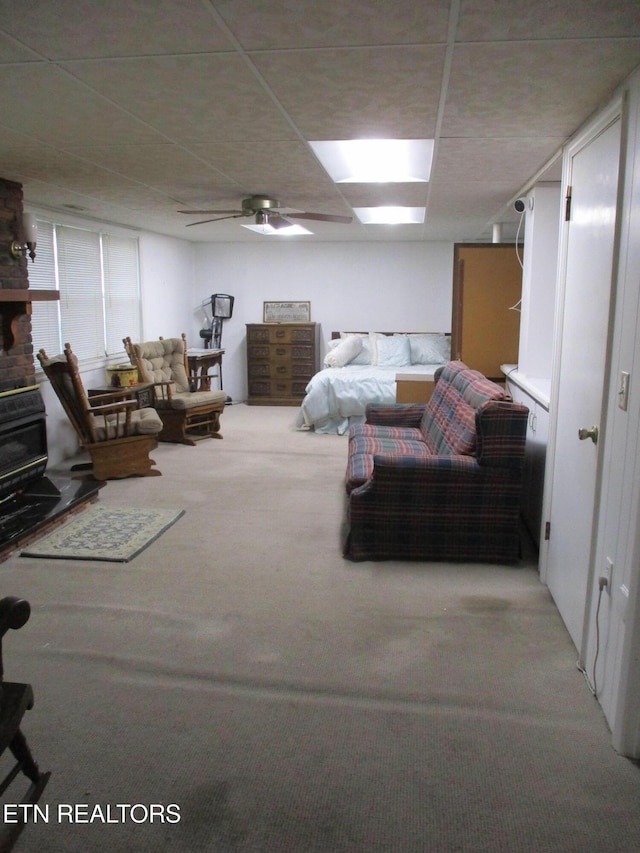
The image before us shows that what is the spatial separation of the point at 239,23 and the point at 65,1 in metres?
0.45

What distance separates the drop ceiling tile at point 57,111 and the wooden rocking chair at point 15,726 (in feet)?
5.81

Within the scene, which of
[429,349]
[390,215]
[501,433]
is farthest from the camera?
[429,349]

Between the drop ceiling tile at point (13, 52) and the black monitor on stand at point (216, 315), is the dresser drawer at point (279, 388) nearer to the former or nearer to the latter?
the black monitor on stand at point (216, 315)

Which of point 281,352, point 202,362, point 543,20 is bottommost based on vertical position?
point 202,362

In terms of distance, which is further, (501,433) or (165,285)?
(165,285)

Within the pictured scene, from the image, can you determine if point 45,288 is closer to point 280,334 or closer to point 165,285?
point 165,285

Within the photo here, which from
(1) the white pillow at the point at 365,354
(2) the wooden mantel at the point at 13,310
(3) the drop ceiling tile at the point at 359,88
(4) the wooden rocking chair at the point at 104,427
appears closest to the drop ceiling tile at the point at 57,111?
(3) the drop ceiling tile at the point at 359,88

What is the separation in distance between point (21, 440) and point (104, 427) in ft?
3.09

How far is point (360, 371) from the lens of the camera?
7090 mm

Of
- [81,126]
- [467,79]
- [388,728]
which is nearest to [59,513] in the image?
[81,126]

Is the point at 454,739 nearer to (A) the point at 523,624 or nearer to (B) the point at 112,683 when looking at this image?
(A) the point at 523,624

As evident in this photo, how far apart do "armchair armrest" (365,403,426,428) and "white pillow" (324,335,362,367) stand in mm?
2460

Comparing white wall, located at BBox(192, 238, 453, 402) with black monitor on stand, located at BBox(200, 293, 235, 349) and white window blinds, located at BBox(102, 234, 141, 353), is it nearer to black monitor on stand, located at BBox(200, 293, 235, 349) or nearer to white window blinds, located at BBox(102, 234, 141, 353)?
black monitor on stand, located at BBox(200, 293, 235, 349)

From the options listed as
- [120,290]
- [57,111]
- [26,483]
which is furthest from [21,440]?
[120,290]
